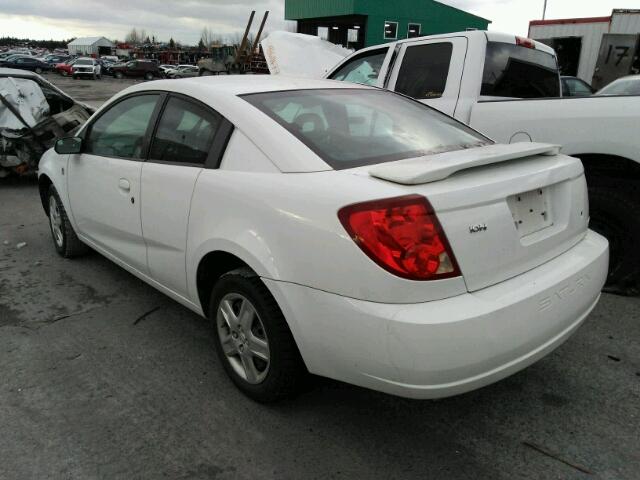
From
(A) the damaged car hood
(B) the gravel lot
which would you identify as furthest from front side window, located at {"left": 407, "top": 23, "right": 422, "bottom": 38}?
(B) the gravel lot

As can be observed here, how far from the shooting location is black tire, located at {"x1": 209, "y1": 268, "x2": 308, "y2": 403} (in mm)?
2273

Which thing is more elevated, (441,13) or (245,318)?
(441,13)

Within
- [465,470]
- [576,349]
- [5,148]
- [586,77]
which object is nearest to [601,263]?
[576,349]

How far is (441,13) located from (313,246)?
32.7 m

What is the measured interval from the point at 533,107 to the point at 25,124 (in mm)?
6962

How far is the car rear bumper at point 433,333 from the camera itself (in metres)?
1.84

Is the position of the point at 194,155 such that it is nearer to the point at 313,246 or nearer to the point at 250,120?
the point at 250,120

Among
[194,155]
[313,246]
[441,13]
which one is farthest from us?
[441,13]

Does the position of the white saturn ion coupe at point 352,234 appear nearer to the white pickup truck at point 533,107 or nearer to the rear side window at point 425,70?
the white pickup truck at point 533,107

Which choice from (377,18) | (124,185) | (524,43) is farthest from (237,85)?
(377,18)

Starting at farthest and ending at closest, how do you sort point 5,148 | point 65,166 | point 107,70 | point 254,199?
point 107,70, point 5,148, point 65,166, point 254,199

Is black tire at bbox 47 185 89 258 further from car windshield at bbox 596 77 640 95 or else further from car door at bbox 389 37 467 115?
car windshield at bbox 596 77 640 95

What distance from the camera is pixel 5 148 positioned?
24.2 ft

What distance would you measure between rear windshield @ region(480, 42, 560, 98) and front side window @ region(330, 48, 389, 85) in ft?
3.96
